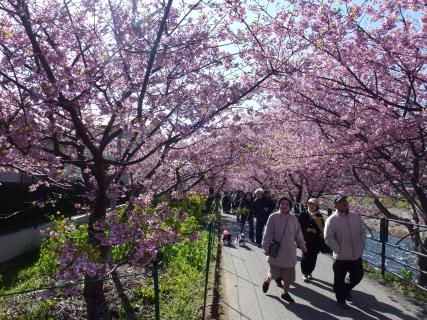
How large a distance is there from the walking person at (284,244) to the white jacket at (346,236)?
0.65 meters

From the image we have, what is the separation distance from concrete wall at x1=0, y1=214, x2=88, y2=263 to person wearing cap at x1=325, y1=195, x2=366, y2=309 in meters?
8.80

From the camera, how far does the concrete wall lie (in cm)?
1165

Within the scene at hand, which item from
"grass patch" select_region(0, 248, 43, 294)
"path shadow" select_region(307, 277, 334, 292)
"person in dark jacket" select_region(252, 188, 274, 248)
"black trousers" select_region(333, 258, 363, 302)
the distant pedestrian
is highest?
the distant pedestrian

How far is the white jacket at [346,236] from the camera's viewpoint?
654 centimetres

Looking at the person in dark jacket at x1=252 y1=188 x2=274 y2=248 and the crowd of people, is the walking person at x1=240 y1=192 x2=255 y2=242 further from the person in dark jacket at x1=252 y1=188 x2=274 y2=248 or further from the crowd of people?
the crowd of people

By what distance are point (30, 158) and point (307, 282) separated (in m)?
5.72


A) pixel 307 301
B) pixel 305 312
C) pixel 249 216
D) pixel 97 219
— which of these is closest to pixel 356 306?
pixel 307 301

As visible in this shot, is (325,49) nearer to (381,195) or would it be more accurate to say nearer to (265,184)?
(381,195)

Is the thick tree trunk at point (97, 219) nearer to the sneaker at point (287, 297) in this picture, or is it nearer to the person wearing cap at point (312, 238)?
the sneaker at point (287, 297)

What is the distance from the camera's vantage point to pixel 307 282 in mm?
8281

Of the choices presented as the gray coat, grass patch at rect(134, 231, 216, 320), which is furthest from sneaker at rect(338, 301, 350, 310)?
grass patch at rect(134, 231, 216, 320)

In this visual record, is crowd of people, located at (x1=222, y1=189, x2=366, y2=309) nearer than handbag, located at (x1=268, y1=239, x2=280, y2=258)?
Yes

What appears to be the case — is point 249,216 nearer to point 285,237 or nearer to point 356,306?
point 285,237

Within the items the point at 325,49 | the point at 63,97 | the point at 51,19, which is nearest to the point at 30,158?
the point at 63,97
